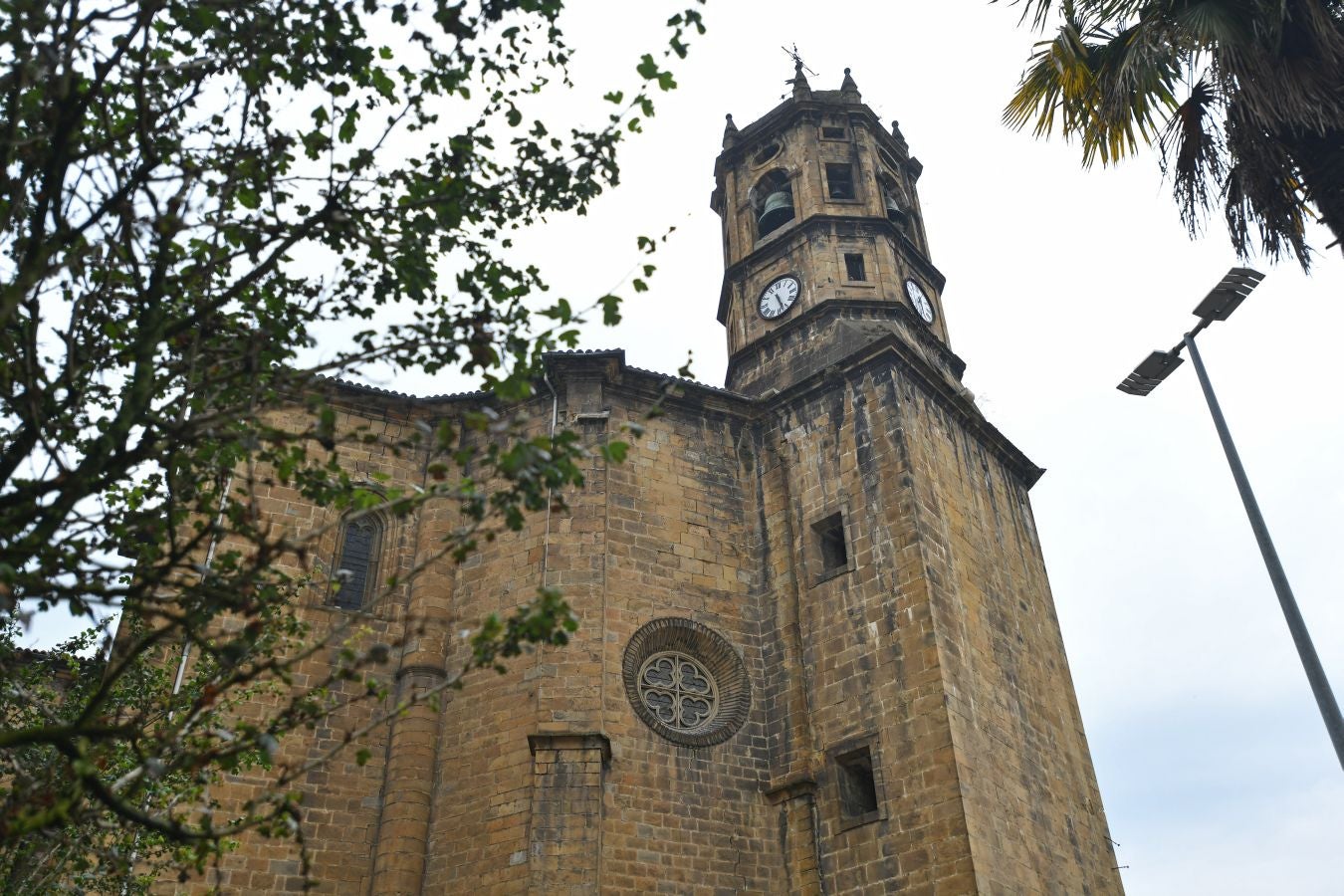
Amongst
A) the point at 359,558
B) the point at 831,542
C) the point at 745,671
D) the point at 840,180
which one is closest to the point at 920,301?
the point at 840,180

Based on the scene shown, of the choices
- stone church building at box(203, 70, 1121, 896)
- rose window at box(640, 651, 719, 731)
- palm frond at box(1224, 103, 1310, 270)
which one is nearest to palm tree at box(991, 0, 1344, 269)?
palm frond at box(1224, 103, 1310, 270)

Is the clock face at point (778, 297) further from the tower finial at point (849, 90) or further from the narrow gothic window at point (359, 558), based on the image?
the narrow gothic window at point (359, 558)

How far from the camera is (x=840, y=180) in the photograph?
2341cm

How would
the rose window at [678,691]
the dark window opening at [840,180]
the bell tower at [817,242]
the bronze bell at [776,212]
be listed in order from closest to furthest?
1. the rose window at [678,691]
2. the bell tower at [817,242]
3. the bronze bell at [776,212]
4. the dark window opening at [840,180]

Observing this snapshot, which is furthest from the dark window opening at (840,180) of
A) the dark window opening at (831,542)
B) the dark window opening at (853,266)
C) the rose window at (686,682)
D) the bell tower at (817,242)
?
the rose window at (686,682)

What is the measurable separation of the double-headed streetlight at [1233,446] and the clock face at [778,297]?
33.2ft

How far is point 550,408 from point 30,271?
12662 mm

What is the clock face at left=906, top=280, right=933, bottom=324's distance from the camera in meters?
22.0

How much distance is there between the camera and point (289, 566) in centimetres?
1582

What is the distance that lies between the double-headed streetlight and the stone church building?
184 inches

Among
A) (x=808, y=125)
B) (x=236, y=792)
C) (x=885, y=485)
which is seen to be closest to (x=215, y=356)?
(x=236, y=792)

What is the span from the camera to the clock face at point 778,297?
21.5 m

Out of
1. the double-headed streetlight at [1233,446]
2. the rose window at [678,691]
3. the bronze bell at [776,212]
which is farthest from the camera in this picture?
the bronze bell at [776,212]

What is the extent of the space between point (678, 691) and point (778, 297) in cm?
892
